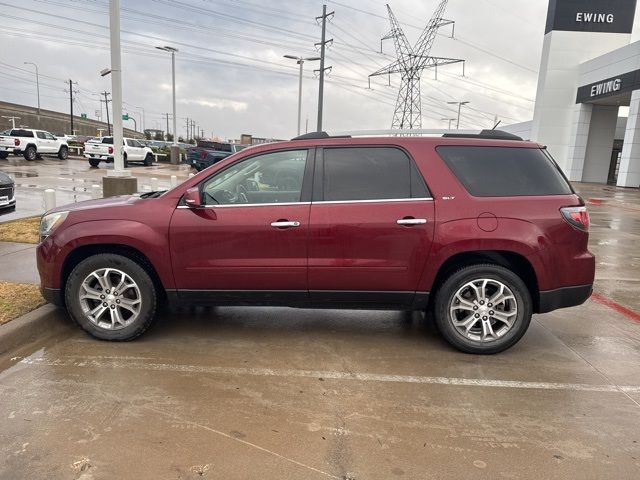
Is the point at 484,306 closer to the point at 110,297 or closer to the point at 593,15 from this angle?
the point at 110,297

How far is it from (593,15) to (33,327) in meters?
39.6

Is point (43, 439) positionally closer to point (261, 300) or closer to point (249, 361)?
point (249, 361)

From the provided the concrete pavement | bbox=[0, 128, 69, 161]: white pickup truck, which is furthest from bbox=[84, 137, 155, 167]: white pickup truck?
the concrete pavement

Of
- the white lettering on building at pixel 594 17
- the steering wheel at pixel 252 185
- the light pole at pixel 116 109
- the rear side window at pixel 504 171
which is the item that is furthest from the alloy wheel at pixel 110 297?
the white lettering on building at pixel 594 17

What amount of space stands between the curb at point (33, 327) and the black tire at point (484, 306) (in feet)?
11.6

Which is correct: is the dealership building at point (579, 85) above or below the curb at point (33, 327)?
above

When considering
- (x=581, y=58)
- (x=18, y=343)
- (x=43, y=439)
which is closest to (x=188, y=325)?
(x=18, y=343)

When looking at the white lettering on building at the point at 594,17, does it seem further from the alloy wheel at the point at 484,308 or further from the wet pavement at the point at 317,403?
the alloy wheel at the point at 484,308

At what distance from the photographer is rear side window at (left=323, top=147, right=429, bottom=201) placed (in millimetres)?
4148

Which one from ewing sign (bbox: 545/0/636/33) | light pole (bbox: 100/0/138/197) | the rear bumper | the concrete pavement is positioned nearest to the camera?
the rear bumper

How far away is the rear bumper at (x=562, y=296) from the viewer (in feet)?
13.6

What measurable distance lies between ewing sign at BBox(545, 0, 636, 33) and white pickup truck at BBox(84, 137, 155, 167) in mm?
29662

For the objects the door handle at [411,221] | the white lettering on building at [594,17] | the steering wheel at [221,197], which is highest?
the white lettering on building at [594,17]

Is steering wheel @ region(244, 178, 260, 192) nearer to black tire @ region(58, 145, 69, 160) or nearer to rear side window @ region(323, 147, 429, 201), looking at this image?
rear side window @ region(323, 147, 429, 201)
